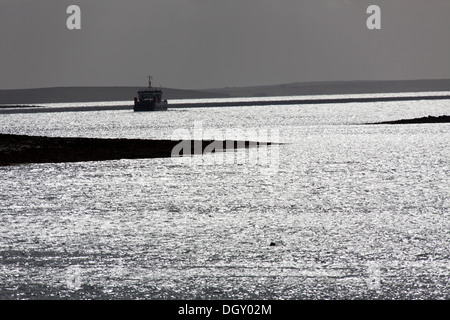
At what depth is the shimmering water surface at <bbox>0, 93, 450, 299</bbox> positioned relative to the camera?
17219mm

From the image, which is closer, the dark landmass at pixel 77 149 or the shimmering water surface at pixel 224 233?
the shimmering water surface at pixel 224 233

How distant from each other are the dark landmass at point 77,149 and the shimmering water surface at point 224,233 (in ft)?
24.5

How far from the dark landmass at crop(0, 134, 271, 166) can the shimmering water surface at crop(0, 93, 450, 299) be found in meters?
7.48

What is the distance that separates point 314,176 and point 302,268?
24.4 m

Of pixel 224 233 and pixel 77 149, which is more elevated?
pixel 224 233

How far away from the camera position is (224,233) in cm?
2392

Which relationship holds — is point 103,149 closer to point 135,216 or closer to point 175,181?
point 175,181

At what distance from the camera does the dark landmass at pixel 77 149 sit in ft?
174

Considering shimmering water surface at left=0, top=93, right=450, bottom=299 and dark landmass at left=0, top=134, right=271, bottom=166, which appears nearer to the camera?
shimmering water surface at left=0, top=93, right=450, bottom=299

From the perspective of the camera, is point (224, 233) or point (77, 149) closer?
point (224, 233)

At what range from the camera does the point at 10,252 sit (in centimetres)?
2089

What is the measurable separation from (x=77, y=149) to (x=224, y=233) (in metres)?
35.7

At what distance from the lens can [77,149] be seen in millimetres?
57875
